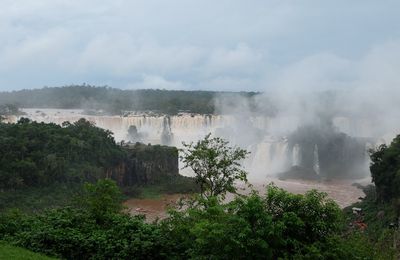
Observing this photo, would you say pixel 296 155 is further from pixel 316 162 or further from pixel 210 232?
pixel 210 232

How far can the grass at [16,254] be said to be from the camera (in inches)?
449

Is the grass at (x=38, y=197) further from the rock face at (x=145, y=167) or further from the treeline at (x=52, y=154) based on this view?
the rock face at (x=145, y=167)

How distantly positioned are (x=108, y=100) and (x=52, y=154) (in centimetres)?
4894

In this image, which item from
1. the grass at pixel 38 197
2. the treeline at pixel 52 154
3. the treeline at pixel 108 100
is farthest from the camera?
the treeline at pixel 108 100

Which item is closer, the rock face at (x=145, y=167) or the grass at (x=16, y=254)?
the grass at (x=16, y=254)

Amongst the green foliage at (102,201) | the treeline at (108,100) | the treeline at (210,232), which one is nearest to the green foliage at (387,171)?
the green foliage at (102,201)

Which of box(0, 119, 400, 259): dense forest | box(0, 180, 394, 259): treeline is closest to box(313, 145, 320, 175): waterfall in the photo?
box(0, 119, 400, 259): dense forest

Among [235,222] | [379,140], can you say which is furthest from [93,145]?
[235,222]

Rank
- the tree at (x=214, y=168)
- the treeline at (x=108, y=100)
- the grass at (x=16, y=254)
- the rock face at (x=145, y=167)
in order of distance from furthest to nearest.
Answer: the treeline at (x=108, y=100), the rock face at (x=145, y=167), the tree at (x=214, y=168), the grass at (x=16, y=254)

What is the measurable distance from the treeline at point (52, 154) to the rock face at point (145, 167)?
4.04 ft

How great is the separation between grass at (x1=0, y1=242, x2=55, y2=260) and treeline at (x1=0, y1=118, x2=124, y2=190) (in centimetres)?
2844

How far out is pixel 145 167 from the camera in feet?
172

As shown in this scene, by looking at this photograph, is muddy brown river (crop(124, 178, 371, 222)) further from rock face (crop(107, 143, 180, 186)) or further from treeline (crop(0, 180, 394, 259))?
treeline (crop(0, 180, 394, 259))

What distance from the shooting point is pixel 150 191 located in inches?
1957
